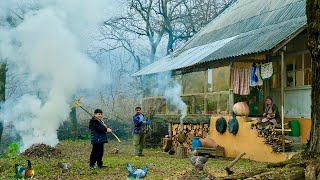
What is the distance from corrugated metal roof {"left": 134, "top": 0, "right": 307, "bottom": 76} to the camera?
14219 millimetres

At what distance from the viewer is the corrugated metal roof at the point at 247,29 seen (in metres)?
14.2

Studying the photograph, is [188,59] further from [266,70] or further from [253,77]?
[266,70]

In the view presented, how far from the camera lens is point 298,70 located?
14734 millimetres

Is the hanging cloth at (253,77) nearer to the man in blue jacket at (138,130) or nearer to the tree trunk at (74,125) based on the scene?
A: the man in blue jacket at (138,130)

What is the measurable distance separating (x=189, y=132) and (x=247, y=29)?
464 centimetres

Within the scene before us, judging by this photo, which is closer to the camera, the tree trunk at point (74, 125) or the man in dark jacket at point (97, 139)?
the man in dark jacket at point (97, 139)

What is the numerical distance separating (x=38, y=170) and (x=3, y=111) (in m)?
10.6

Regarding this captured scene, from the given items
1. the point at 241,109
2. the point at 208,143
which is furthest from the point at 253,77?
the point at 208,143

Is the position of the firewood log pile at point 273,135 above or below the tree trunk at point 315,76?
below

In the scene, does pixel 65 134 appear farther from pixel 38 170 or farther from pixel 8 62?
pixel 38 170

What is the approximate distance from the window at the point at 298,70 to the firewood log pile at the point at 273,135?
→ 1.87 meters

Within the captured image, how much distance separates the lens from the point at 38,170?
11.6 meters

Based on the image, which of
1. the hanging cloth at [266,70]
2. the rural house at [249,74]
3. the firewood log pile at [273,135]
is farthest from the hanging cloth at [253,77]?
the firewood log pile at [273,135]

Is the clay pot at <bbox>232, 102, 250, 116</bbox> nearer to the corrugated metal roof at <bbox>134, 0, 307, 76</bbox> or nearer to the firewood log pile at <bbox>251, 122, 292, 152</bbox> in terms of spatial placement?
the firewood log pile at <bbox>251, 122, 292, 152</bbox>
